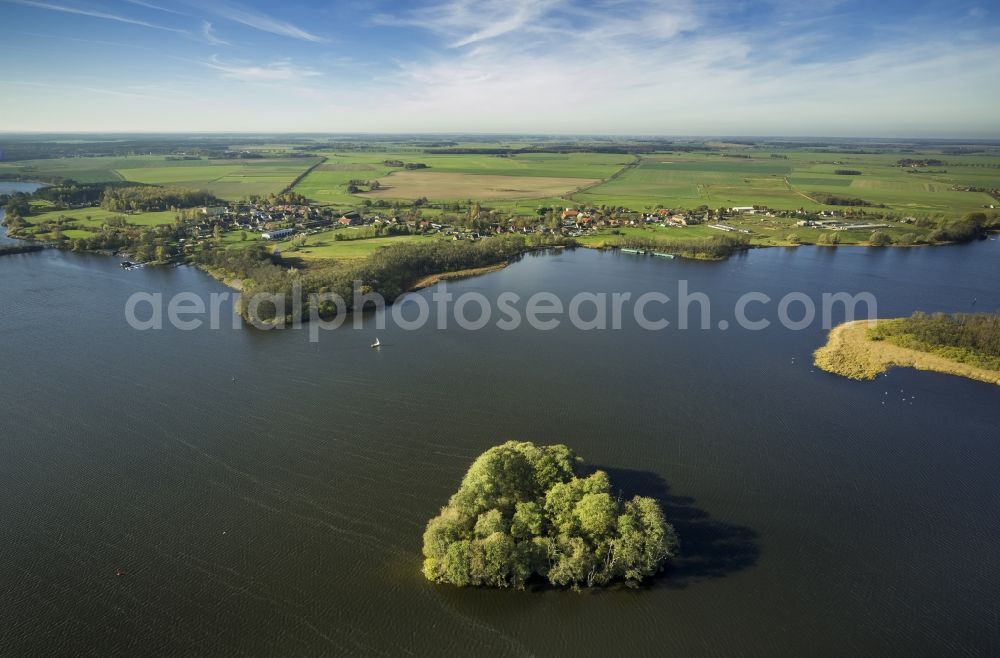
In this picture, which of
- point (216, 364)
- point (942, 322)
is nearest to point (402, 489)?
point (216, 364)

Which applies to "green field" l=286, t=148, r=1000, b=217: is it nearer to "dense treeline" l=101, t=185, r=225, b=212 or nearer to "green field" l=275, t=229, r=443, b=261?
"dense treeline" l=101, t=185, r=225, b=212

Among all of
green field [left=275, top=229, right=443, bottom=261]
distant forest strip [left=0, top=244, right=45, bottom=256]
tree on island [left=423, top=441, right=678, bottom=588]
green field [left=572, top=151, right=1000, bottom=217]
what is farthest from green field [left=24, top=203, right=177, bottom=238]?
tree on island [left=423, top=441, right=678, bottom=588]

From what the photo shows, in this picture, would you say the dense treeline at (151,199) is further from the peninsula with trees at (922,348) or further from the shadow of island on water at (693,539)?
the peninsula with trees at (922,348)

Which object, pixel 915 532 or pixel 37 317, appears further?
pixel 37 317

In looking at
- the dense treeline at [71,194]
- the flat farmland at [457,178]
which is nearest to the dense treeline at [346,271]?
the flat farmland at [457,178]

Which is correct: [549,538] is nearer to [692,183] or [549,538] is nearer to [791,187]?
[692,183]

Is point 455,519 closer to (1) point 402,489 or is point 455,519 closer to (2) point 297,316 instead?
(1) point 402,489
